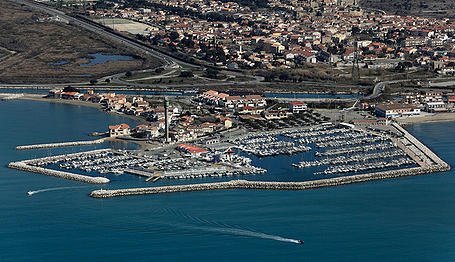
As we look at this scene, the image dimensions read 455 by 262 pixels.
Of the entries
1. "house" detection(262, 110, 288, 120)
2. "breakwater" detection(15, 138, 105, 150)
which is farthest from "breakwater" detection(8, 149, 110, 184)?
"house" detection(262, 110, 288, 120)

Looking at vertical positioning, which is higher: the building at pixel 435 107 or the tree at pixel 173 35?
the tree at pixel 173 35

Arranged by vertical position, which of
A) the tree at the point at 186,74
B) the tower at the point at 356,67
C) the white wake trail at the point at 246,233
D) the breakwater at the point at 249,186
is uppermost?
the tower at the point at 356,67

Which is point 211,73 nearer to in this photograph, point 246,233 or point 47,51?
point 47,51

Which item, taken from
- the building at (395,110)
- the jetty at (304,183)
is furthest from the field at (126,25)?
the jetty at (304,183)

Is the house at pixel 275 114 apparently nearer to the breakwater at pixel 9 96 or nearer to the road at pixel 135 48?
the road at pixel 135 48

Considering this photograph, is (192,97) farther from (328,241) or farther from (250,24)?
(250,24)

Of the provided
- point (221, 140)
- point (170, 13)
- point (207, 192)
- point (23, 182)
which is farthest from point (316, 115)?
point (170, 13)
